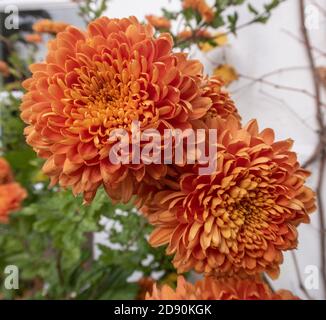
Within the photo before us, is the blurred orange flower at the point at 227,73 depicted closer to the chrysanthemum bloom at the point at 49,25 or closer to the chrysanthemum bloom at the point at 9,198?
the chrysanthemum bloom at the point at 49,25

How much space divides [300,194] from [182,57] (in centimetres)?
14

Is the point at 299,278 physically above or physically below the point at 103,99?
below

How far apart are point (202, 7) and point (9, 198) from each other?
323mm

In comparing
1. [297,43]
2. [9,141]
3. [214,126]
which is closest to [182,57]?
[214,126]

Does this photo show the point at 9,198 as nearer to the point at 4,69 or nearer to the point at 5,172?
the point at 5,172

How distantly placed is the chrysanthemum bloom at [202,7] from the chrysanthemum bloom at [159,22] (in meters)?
0.05

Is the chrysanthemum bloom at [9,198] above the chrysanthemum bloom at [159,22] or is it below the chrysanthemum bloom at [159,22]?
below

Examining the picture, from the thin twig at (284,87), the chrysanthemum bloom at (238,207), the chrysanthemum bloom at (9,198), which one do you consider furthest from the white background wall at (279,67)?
the chrysanthemum bloom at (9,198)

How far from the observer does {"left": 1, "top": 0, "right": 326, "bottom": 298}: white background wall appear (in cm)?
44

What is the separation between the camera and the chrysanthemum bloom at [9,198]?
19.7 inches

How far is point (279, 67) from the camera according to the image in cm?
49

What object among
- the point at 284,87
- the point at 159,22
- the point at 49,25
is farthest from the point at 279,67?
the point at 49,25

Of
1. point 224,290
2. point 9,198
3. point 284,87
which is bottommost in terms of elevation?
point 224,290
